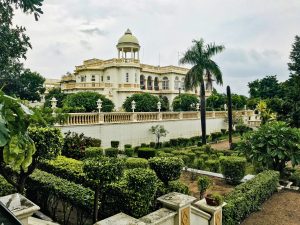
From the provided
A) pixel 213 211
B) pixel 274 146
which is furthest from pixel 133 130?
pixel 213 211

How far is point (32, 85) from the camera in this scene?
48.1m

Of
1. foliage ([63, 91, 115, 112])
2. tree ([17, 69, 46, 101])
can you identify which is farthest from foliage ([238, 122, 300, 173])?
tree ([17, 69, 46, 101])

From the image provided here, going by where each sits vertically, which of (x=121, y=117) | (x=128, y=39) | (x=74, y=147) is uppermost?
(x=128, y=39)

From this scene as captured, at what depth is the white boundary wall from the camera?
60.7 ft

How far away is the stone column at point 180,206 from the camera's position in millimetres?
5504

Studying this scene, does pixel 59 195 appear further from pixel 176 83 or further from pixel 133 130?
pixel 176 83

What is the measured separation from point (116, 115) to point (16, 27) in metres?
9.14

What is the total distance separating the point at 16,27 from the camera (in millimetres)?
17734

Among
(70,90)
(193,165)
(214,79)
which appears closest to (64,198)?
(193,165)

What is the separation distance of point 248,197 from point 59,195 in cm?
577

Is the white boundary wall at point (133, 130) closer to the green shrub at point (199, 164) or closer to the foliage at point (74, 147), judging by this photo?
the foliage at point (74, 147)

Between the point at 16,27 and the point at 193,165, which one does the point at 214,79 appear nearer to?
the point at 193,165

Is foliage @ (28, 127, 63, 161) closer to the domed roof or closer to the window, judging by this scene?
the domed roof

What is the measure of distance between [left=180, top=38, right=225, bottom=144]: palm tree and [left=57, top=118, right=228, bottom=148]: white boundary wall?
356 cm
